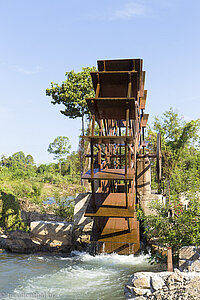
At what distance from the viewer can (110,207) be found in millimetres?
7105

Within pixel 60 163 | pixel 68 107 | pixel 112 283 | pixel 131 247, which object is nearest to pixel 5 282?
pixel 112 283

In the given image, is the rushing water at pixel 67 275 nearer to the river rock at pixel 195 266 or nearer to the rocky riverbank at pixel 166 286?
the rocky riverbank at pixel 166 286

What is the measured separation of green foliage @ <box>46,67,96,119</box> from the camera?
1784 centimetres

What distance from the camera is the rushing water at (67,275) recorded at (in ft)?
22.6

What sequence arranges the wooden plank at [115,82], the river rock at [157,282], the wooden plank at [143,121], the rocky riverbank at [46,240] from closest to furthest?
the river rock at [157,282], the wooden plank at [115,82], the rocky riverbank at [46,240], the wooden plank at [143,121]

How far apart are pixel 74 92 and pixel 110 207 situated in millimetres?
12108

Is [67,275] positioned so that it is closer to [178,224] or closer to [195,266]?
[178,224]

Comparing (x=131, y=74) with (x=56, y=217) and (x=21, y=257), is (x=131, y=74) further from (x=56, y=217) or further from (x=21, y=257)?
(x=56, y=217)

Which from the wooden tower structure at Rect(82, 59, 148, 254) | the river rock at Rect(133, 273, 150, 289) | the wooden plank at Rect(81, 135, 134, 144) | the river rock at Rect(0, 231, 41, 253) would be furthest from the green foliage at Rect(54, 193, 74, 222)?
the river rock at Rect(133, 273, 150, 289)

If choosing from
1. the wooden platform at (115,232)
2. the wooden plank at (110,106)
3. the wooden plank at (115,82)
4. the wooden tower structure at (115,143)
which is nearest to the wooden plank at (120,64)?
the wooden tower structure at (115,143)

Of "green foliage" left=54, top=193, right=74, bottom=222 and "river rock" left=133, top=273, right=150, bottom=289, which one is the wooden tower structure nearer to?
"river rock" left=133, top=273, right=150, bottom=289

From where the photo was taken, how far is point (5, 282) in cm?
768

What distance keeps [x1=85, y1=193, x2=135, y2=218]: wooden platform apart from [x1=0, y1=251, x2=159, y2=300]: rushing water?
1777 mm

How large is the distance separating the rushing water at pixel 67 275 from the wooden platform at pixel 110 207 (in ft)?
5.83
